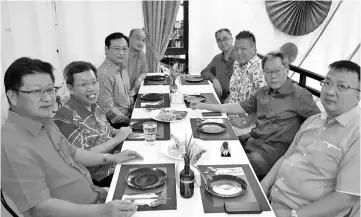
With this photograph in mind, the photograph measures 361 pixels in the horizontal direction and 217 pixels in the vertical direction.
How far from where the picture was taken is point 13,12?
4020 millimetres

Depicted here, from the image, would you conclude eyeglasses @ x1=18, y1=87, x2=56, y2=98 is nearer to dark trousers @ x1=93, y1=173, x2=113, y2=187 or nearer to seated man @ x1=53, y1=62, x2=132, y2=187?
seated man @ x1=53, y1=62, x2=132, y2=187

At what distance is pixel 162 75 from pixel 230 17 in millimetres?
1483

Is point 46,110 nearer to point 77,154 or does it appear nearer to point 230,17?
point 77,154

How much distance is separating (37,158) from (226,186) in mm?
793

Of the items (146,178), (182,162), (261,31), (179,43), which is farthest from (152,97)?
(261,31)

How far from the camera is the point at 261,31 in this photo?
4.67 meters

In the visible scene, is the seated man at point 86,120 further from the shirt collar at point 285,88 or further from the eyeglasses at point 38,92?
the shirt collar at point 285,88

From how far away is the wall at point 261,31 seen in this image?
4.49 meters

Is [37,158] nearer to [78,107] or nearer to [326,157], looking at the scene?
[78,107]

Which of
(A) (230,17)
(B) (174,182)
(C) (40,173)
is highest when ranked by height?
(A) (230,17)

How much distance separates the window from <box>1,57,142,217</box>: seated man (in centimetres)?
326

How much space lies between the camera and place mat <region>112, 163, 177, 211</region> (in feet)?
4.31

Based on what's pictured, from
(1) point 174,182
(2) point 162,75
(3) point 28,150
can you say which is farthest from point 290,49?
(3) point 28,150

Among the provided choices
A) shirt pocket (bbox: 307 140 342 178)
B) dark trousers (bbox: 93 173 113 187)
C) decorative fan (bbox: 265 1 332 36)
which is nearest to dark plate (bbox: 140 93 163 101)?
dark trousers (bbox: 93 173 113 187)
